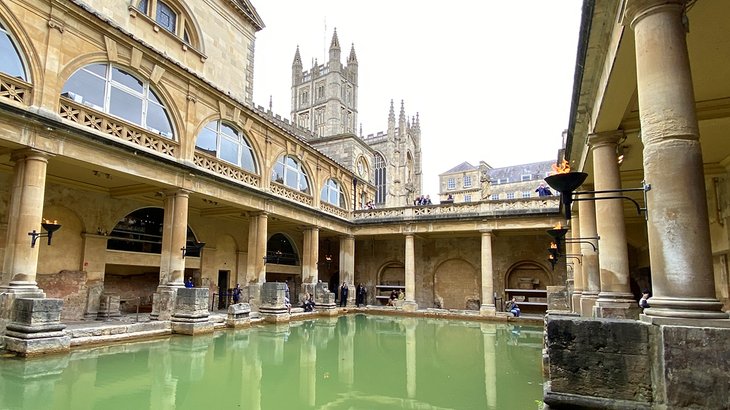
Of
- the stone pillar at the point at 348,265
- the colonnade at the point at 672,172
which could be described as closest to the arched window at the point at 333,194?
the stone pillar at the point at 348,265

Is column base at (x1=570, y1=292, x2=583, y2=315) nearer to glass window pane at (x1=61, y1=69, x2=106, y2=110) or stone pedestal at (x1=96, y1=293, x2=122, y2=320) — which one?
glass window pane at (x1=61, y1=69, x2=106, y2=110)

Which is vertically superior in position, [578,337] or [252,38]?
[252,38]

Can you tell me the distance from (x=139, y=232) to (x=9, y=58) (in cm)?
861

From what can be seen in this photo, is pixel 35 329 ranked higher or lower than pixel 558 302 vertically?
lower

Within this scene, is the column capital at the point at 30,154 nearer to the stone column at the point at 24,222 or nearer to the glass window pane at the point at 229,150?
the stone column at the point at 24,222

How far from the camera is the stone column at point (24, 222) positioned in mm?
9922

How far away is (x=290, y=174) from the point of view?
20891 millimetres

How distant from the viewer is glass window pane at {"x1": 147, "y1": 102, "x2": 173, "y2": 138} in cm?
1359

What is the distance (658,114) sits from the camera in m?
4.06

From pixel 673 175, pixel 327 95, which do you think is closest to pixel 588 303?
pixel 673 175

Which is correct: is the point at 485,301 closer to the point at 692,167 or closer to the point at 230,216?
the point at 230,216

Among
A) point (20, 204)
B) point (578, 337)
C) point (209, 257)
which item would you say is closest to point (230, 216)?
point (209, 257)

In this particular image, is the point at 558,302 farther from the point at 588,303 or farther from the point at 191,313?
the point at 191,313

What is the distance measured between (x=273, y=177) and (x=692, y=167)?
17.0 meters
